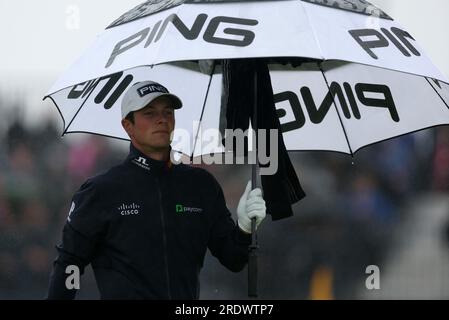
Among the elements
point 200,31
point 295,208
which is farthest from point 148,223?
point 295,208

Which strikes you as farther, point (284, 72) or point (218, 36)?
point (284, 72)

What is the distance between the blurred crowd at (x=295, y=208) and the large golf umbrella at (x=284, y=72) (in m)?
2.22

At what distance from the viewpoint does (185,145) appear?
4.97 metres

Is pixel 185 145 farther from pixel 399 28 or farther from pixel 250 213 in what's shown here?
pixel 399 28

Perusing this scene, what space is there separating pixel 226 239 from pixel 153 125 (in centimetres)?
54

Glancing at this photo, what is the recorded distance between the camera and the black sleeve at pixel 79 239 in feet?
13.1

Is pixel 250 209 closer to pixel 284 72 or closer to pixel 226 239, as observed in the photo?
pixel 226 239

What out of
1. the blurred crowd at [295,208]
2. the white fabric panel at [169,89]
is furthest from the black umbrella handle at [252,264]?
the blurred crowd at [295,208]

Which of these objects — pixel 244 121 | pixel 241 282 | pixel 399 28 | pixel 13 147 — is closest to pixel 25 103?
pixel 13 147

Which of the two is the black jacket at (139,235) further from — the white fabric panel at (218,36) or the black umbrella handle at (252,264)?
the white fabric panel at (218,36)

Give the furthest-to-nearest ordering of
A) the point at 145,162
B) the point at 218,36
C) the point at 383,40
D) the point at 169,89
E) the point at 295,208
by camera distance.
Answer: the point at 295,208 < the point at 169,89 < the point at 145,162 < the point at 383,40 < the point at 218,36

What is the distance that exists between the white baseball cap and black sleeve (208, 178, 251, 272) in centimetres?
44

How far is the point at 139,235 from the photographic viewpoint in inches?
157

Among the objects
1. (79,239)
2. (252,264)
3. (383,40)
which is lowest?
(252,264)
